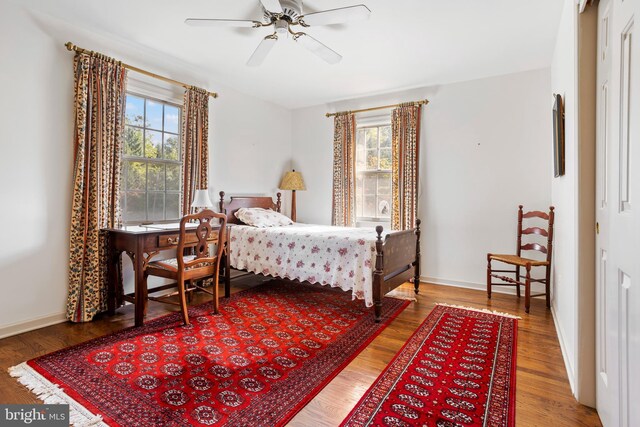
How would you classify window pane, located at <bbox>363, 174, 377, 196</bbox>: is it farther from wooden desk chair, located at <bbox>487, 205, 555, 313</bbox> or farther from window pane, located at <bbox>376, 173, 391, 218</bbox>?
wooden desk chair, located at <bbox>487, 205, 555, 313</bbox>

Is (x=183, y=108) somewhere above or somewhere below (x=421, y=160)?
above

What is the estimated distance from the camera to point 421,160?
14.9 feet

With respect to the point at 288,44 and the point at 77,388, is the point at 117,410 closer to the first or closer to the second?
the point at 77,388

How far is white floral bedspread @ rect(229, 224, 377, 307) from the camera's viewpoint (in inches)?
124

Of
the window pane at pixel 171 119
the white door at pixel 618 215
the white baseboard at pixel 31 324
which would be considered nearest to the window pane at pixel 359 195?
the window pane at pixel 171 119

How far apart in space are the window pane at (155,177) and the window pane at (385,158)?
2.86 m

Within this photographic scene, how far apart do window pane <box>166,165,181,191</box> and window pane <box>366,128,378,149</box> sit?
2.61 m

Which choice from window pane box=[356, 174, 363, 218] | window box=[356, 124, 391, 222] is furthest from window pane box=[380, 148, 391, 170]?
window pane box=[356, 174, 363, 218]

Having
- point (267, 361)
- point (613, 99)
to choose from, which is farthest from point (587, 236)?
point (267, 361)

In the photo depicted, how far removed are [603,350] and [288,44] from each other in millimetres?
3276

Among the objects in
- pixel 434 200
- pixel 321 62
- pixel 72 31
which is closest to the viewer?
pixel 72 31

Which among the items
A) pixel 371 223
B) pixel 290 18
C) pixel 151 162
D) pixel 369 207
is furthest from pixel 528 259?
pixel 151 162

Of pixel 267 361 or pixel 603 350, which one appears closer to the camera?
pixel 603 350

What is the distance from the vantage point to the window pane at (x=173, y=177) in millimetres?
3850
